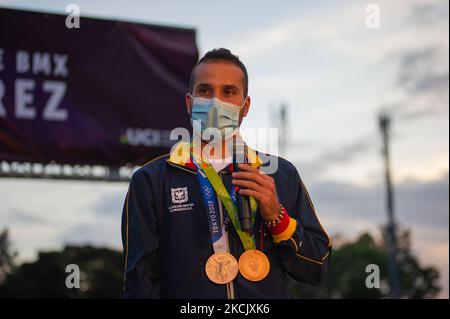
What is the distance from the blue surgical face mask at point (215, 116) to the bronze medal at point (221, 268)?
2.00 ft

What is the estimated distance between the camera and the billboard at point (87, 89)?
38.3 feet

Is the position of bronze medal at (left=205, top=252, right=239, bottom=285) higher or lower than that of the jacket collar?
lower

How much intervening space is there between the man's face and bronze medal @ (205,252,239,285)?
2.36 feet

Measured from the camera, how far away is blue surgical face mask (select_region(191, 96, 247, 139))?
11.4 ft

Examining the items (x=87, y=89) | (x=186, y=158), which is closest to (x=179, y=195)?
(x=186, y=158)

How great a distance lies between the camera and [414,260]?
182 feet

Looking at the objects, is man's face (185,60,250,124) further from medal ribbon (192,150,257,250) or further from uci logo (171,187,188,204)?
uci logo (171,187,188,204)

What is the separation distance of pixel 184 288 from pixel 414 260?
179ft

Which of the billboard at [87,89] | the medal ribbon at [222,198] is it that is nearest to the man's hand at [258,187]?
the medal ribbon at [222,198]

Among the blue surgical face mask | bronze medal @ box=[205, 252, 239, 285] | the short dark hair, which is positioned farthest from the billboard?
bronze medal @ box=[205, 252, 239, 285]
